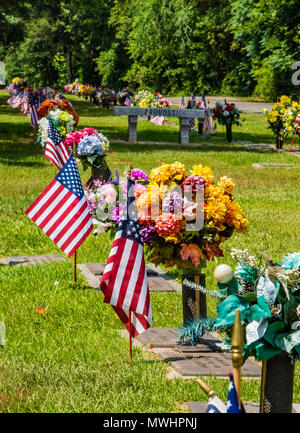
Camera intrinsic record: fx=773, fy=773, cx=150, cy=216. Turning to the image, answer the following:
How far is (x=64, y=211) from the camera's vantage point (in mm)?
7766

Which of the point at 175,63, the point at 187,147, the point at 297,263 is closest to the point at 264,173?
the point at 187,147

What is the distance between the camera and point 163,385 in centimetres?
542

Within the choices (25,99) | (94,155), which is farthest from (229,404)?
(25,99)

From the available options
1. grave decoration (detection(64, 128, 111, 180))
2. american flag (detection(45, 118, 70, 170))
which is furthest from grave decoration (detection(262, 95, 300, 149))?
grave decoration (detection(64, 128, 111, 180))

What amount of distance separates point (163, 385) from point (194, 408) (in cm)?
55

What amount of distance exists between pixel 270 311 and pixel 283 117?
19.4 metres

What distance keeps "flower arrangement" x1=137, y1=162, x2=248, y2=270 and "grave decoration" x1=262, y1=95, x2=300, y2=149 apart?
647 inches

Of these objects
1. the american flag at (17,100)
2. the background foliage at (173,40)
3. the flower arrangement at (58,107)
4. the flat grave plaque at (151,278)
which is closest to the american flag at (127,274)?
the flat grave plaque at (151,278)

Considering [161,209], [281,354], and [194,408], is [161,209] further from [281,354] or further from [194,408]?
[281,354]

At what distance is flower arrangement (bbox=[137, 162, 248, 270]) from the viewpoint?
6.09m

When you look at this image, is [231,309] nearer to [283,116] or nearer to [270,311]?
[270,311]

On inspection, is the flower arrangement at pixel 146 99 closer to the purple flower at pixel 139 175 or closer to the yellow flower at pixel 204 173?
the purple flower at pixel 139 175

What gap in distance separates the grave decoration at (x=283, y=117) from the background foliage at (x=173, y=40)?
648 centimetres

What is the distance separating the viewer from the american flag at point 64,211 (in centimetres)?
771
